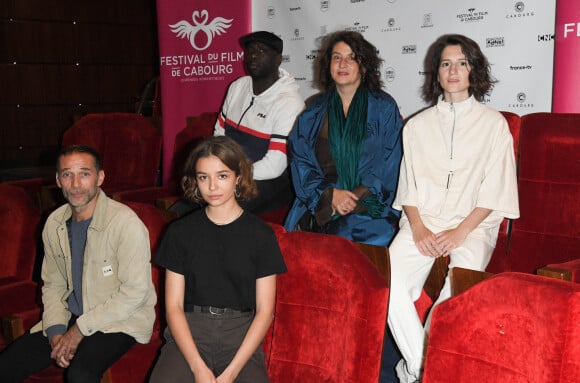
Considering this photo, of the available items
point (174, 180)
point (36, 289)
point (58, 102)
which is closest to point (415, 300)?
point (36, 289)

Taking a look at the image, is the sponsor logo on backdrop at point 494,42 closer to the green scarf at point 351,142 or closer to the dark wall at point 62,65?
the green scarf at point 351,142

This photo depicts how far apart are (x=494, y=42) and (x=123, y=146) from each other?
2.41 meters

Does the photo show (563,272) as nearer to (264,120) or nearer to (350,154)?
(350,154)

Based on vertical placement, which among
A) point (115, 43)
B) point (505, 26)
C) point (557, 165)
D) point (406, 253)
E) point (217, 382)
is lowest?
point (217, 382)

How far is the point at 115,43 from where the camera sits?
30.0ft

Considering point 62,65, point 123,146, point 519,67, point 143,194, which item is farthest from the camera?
point 62,65

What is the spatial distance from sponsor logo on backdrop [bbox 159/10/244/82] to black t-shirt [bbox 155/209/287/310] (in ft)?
9.09

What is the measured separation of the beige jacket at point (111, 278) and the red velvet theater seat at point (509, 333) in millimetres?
1071

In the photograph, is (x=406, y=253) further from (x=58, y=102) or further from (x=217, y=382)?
(x=58, y=102)

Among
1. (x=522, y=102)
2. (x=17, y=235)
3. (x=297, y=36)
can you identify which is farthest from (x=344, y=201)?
(x=297, y=36)

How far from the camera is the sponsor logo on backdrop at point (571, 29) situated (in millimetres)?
3008

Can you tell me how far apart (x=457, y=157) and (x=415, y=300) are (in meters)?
0.59

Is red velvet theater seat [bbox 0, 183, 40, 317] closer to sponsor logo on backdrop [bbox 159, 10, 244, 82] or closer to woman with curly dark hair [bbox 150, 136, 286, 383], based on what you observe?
woman with curly dark hair [bbox 150, 136, 286, 383]

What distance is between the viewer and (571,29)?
3.04 m
